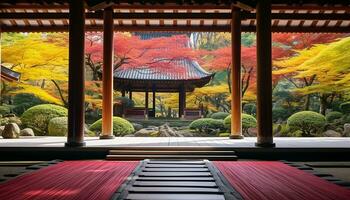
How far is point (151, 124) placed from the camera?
2053 cm

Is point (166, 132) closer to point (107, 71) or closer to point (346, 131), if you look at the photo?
point (107, 71)

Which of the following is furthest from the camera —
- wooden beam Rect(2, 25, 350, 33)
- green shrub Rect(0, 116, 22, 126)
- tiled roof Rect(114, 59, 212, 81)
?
tiled roof Rect(114, 59, 212, 81)

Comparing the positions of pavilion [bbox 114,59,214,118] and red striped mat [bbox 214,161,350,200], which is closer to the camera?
red striped mat [bbox 214,161,350,200]

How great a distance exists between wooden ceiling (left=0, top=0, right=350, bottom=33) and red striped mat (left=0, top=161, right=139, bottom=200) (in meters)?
4.71

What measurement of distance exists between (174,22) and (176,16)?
81 centimetres

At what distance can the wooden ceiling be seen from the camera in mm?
9820

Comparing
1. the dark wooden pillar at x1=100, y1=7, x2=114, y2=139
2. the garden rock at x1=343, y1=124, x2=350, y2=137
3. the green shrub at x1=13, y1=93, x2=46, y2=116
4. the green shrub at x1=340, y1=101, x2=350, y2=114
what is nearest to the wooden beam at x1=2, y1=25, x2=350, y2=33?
the dark wooden pillar at x1=100, y1=7, x2=114, y2=139

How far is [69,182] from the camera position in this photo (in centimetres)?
554

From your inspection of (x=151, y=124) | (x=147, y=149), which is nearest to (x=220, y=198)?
(x=147, y=149)

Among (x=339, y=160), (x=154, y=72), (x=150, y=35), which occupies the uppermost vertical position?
(x=150, y=35)

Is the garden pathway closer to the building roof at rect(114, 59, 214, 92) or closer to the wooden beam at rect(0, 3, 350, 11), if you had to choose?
the wooden beam at rect(0, 3, 350, 11)

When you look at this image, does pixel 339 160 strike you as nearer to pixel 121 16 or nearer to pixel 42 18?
pixel 121 16

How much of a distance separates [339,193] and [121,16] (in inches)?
337

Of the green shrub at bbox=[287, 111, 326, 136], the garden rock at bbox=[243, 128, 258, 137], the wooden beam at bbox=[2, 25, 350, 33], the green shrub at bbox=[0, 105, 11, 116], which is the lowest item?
the garden rock at bbox=[243, 128, 258, 137]
